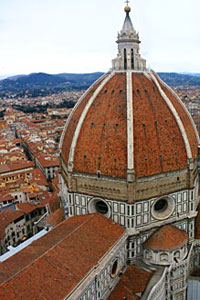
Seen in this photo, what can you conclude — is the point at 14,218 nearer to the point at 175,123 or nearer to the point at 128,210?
the point at 128,210

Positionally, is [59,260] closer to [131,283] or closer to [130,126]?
[131,283]

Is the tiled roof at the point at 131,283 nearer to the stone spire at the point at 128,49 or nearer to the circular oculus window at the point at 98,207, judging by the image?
the circular oculus window at the point at 98,207

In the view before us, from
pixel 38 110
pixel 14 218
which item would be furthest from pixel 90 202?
pixel 38 110

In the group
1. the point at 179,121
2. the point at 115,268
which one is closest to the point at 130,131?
the point at 179,121

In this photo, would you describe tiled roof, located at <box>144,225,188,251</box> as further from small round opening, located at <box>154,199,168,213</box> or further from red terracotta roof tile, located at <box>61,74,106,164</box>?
red terracotta roof tile, located at <box>61,74,106,164</box>

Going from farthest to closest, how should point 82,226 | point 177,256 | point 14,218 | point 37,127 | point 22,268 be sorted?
point 37,127
point 14,218
point 177,256
point 82,226
point 22,268
